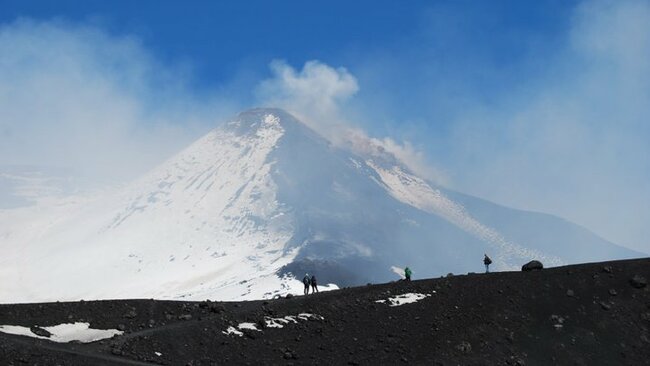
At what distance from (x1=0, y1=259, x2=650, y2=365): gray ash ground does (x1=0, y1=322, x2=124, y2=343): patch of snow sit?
746 millimetres

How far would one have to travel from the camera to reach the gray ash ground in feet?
128

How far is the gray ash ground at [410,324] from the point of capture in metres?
39.1

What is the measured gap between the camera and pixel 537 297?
155 feet

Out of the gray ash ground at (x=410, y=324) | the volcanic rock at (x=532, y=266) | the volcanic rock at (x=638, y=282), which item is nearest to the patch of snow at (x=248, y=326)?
the gray ash ground at (x=410, y=324)

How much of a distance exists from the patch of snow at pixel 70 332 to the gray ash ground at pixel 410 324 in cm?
75

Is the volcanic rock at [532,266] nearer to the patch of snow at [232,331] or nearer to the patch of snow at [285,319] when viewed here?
the patch of snow at [285,319]

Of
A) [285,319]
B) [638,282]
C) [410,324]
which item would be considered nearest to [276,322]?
[285,319]

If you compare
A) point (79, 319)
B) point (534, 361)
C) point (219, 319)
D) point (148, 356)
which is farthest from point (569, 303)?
point (79, 319)

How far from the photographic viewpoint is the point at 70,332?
39500 millimetres

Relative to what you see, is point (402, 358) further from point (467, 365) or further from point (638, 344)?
point (638, 344)

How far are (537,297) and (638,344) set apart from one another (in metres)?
6.22

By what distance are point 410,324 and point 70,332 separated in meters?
18.1

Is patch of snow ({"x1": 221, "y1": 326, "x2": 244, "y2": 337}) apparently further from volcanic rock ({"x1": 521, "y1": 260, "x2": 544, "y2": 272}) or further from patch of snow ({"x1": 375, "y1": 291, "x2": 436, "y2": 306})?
volcanic rock ({"x1": 521, "y1": 260, "x2": 544, "y2": 272})

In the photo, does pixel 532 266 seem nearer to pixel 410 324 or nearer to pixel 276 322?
pixel 410 324
